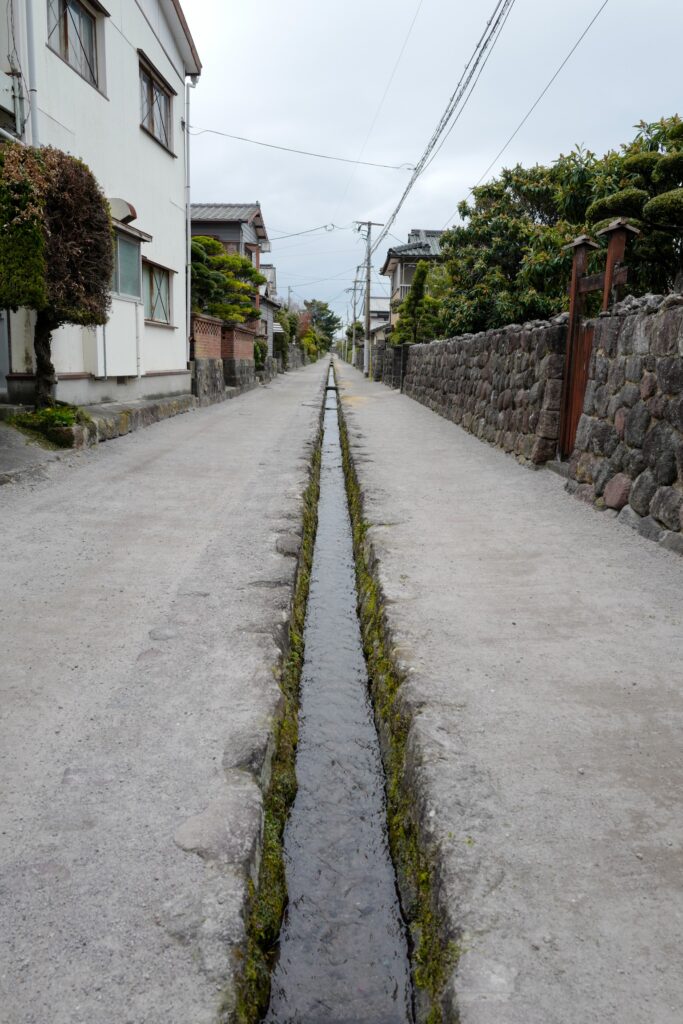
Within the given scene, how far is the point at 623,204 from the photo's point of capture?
367 inches

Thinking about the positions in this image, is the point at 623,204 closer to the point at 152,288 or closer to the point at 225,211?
the point at 152,288

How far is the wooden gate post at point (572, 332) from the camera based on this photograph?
7656 millimetres

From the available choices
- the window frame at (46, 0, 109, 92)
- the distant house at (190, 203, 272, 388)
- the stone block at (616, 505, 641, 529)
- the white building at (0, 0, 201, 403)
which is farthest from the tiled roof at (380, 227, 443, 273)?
the stone block at (616, 505, 641, 529)

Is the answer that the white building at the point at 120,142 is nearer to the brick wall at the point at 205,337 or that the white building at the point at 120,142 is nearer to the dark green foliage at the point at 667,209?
the brick wall at the point at 205,337

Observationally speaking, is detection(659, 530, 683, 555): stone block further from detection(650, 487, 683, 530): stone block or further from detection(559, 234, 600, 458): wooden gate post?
detection(559, 234, 600, 458): wooden gate post

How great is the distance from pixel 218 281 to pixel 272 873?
67.5 ft

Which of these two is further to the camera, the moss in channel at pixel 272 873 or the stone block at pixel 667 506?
the stone block at pixel 667 506

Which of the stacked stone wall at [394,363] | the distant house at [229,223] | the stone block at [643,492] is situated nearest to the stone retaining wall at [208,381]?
the stacked stone wall at [394,363]

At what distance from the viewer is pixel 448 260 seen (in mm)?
17453

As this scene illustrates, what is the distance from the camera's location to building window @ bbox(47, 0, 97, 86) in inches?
379

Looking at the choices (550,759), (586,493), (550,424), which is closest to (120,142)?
(550,424)

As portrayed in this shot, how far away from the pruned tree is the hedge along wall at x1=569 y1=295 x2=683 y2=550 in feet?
17.6

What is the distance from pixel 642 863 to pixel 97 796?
151 centimetres

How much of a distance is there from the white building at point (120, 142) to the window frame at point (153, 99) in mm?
27
